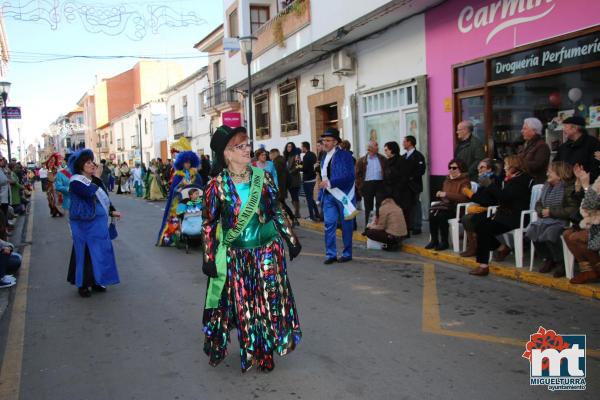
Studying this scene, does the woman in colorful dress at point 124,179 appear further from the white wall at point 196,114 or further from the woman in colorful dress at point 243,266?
the woman in colorful dress at point 243,266

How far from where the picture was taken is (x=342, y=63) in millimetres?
14508

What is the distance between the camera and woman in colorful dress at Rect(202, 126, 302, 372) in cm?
401

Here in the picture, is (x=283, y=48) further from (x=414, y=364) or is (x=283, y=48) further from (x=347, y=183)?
(x=414, y=364)

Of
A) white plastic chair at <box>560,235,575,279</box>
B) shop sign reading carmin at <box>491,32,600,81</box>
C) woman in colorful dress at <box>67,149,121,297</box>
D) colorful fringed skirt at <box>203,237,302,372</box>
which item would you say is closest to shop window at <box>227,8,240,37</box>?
shop sign reading carmin at <box>491,32,600,81</box>

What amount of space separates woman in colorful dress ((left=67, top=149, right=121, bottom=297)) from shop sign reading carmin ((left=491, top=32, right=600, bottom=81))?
6833 mm

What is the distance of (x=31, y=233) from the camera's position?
13.3 meters

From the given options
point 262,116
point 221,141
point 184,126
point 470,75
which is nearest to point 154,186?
point 262,116

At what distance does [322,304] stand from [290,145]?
8345 millimetres

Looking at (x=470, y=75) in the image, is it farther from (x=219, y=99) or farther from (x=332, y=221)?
(x=219, y=99)

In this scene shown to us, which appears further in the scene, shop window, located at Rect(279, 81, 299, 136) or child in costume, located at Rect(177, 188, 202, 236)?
shop window, located at Rect(279, 81, 299, 136)

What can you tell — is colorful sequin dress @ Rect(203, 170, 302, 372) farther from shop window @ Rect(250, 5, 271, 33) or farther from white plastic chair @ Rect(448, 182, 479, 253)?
shop window @ Rect(250, 5, 271, 33)

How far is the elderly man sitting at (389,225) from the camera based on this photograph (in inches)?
349

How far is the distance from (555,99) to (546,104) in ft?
0.62

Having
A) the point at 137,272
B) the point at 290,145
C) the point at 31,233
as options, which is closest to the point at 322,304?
the point at 137,272
